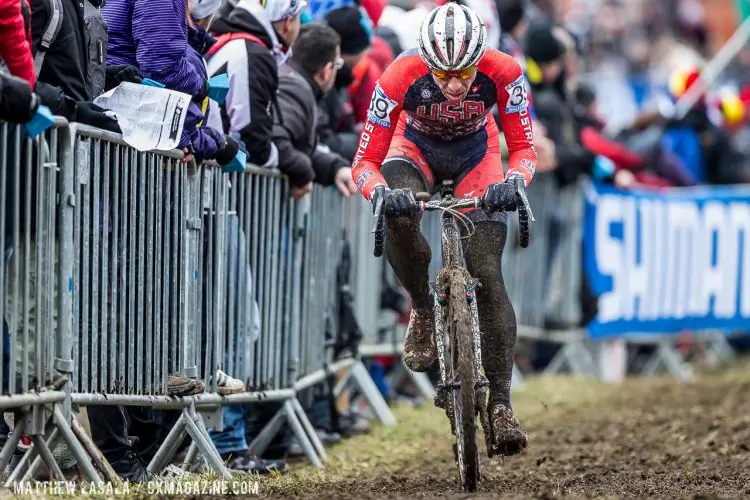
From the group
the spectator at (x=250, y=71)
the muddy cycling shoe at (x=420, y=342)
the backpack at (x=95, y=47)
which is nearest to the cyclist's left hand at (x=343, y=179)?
the spectator at (x=250, y=71)

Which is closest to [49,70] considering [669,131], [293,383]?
[293,383]

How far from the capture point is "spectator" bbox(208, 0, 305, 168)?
9141 mm

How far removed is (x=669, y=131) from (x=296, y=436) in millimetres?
10718

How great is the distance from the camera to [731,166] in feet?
61.9

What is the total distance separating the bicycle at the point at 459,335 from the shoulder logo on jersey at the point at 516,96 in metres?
0.78

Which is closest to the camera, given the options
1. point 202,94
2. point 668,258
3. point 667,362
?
point 202,94

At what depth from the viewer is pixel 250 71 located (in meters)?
9.18

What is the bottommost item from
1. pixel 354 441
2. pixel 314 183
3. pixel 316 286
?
pixel 354 441

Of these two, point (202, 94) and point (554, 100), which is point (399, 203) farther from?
point (554, 100)

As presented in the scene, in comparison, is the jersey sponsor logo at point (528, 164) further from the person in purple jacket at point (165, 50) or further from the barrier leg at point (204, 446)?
the barrier leg at point (204, 446)

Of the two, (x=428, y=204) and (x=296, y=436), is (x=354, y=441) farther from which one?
(x=428, y=204)

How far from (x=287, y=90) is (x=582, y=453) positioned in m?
3.20

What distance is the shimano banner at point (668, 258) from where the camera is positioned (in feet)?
52.3

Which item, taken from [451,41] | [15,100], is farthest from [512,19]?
[15,100]
